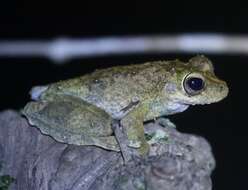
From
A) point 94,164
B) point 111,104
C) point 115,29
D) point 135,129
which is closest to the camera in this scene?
point 94,164

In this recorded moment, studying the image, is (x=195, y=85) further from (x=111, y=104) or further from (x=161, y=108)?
(x=111, y=104)

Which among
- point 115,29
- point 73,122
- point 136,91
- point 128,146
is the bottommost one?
point 128,146

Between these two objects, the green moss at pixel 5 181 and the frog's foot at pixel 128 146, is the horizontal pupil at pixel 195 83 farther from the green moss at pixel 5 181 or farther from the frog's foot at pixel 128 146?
the green moss at pixel 5 181

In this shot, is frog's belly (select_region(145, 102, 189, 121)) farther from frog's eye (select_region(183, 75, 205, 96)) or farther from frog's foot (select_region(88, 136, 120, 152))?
frog's foot (select_region(88, 136, 120, 152))

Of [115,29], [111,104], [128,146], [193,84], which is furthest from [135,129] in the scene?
[115,29]

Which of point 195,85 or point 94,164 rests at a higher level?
point 195,85
